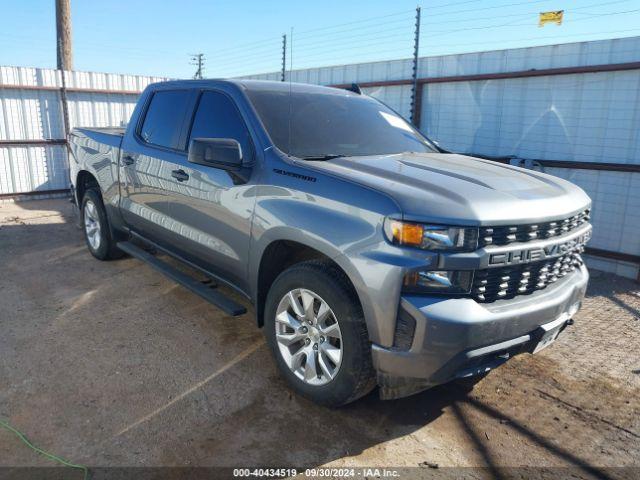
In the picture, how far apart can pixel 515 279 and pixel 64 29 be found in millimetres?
14710

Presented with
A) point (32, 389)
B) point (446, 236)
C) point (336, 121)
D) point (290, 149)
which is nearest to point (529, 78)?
point (336, 121)

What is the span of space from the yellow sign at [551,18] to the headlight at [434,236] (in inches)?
223

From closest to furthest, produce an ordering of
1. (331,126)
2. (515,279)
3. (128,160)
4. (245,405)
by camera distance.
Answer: (515,279), (245,405), (331,126), (128,160)

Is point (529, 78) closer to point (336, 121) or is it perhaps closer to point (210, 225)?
point (336, 121)

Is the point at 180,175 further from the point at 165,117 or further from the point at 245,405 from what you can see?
the point at 245,405

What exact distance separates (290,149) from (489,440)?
2217mm

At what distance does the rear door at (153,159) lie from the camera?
4465 mm

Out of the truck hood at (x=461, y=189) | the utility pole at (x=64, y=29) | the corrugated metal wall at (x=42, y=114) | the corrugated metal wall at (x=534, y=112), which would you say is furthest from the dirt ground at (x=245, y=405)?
the utility pole at (x=64, y=29)

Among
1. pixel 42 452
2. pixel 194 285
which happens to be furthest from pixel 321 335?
pixel 42 452

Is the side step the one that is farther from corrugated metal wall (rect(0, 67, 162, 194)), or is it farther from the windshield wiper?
corrugated metal wall (rect(0, 67, 162, 194))

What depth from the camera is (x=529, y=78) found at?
7055mm

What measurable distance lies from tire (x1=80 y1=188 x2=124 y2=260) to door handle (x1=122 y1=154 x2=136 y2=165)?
96 cm

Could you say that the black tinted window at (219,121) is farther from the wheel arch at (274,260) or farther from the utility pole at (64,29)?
the utility pole at (64,29)

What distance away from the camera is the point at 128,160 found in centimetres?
507
